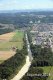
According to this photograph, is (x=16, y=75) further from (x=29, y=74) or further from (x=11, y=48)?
(x=11, y=48)

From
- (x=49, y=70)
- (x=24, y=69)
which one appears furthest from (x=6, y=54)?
(x=49, y=70)

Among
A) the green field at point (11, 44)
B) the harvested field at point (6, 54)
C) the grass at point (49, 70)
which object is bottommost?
the green field at point (11, 44)

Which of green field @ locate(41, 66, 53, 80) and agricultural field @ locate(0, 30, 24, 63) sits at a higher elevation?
green field @ locate(41, 66, 53, 80)

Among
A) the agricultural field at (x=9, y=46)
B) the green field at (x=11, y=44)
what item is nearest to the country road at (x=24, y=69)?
the agricultural field at (x=9, y=46)

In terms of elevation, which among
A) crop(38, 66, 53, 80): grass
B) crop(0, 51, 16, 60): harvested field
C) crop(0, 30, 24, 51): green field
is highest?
crop(38, 66, 53, 80): grass

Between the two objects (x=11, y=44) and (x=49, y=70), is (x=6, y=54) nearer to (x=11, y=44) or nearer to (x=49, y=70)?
(x=49, y=70)

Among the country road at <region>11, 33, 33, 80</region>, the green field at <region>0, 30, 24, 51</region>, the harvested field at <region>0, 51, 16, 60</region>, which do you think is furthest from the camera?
the green field at <region>0, 30, 24, 51</region>

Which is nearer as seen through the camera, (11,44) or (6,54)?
(6,54)

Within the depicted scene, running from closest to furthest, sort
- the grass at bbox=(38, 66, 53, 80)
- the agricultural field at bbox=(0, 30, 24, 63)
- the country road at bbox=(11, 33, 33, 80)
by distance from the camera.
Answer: the grass at bbox=(38, 66, 53, 80) → the country road at bbox=(11, 33, 33, 80) → the agricultural field at bbox=(0, 30, 24, 63)

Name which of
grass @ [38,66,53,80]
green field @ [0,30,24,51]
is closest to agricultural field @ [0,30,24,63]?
green field @ [0,30,24,51]

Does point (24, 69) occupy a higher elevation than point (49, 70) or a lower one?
lower

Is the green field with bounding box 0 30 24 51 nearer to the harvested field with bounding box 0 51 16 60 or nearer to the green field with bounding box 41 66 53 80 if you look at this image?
the harvested field with bounding box 0 51 16 60

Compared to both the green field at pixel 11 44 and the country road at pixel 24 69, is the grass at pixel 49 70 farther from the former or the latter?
the green field at pixel 11 44
